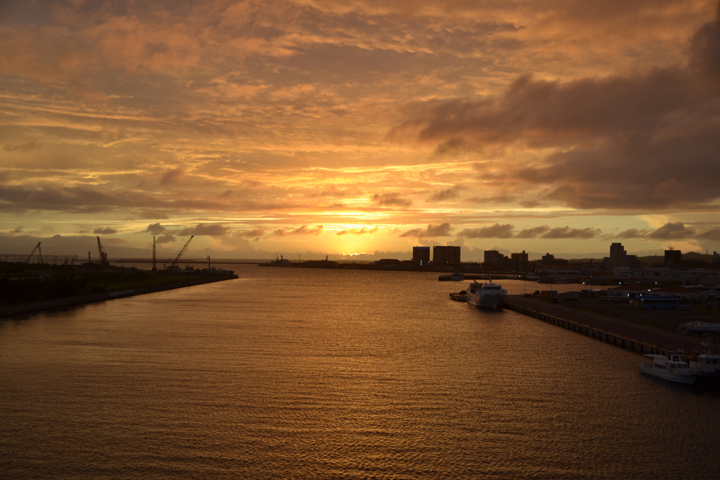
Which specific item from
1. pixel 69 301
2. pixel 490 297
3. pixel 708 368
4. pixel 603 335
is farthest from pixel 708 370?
pixel 69 301

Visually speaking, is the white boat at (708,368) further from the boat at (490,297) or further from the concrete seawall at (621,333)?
the boat at (490,297)

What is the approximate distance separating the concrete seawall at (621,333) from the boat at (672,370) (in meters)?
6.19

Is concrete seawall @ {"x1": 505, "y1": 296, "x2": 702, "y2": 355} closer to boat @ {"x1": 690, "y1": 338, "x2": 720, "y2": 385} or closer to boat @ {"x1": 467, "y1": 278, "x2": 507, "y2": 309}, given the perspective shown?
boat @ {"x1": 690, "y1": 338, "x2": 720, "y2": 385}

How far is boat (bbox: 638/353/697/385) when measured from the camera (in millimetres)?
42312

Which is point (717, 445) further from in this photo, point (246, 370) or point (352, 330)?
point (352, 330)

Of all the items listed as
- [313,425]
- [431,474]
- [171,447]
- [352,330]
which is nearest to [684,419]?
[431,474]

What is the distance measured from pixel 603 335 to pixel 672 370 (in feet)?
74.2

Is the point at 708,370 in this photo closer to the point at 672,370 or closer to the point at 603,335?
the point at 672,370

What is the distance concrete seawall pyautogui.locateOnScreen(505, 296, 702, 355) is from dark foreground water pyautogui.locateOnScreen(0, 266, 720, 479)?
2229 millimetres

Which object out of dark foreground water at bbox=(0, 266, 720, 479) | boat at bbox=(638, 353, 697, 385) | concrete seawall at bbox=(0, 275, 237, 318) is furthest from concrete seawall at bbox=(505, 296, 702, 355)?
concrete seawall at bbox=(0, 275, 237, 318)

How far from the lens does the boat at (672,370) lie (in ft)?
139

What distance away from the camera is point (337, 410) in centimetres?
3472

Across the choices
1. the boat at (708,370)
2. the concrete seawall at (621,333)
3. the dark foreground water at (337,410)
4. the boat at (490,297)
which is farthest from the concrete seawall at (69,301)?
the boat at (708,370)

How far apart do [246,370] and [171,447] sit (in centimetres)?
1845
